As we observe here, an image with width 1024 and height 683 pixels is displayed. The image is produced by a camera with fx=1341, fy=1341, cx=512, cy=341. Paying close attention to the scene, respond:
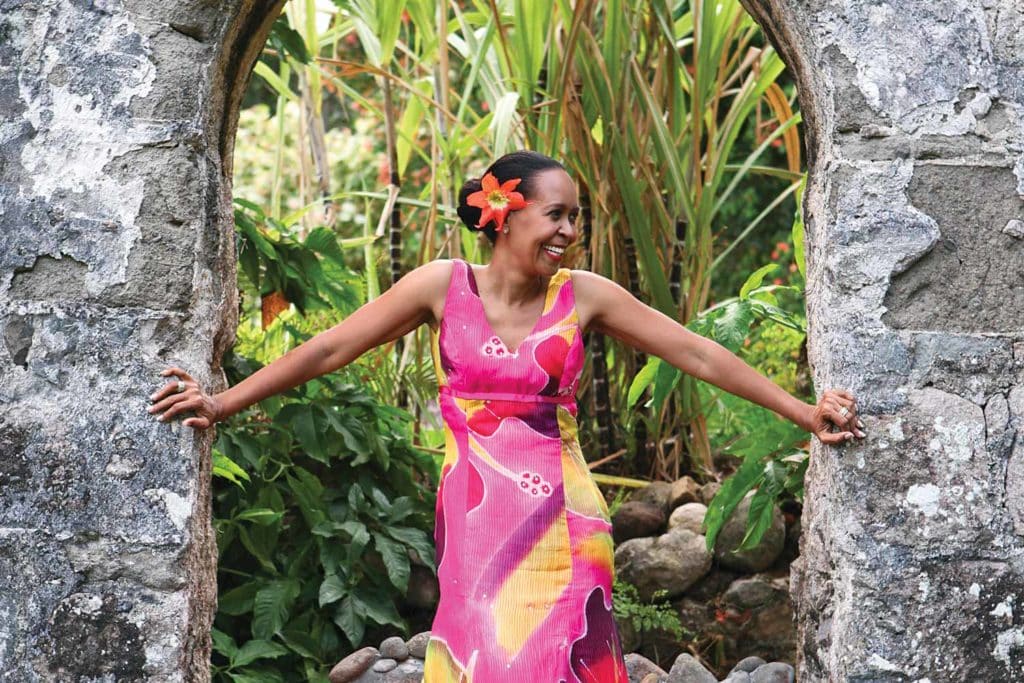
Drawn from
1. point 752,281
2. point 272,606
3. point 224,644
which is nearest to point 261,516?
point 272,606

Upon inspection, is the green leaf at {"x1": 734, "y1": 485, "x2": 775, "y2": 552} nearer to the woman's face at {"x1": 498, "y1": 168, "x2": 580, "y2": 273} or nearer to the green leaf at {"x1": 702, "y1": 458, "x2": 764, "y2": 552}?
the green leaf at {"x1": 702, "y1": 458, "x2": 764, "y2": 552}

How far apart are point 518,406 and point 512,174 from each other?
1.59 ft

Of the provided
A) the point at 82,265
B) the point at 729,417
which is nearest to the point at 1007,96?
the point at 82,265

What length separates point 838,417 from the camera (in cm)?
262

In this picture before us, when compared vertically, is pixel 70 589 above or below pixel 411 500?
above

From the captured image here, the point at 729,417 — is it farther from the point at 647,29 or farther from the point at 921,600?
the point at 921,600

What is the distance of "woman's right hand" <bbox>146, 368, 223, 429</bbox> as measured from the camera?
265 cm

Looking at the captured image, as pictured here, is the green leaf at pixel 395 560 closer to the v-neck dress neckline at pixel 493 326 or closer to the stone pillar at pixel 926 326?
the v-neck dress neckline at pixel 493 326

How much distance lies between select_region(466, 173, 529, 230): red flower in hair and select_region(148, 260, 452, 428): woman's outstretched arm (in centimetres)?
15

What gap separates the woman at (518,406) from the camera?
2643mm

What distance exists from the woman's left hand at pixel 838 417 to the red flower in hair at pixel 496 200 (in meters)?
0.73

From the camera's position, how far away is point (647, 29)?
4562 millimetres

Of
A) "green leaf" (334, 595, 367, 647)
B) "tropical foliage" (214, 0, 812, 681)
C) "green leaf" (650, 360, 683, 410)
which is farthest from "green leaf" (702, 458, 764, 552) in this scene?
"green leaf" (334, 595, 367, 647)

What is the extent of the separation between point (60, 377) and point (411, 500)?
1479 mm
